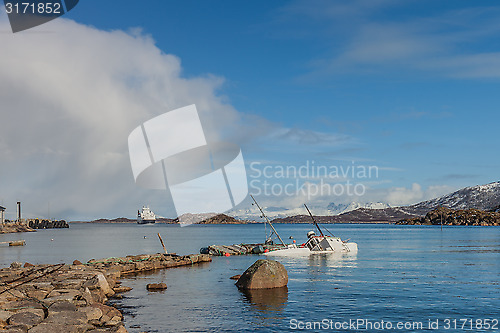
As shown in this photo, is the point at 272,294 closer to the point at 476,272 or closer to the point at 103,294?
the point at 103,294

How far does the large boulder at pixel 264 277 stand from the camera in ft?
115

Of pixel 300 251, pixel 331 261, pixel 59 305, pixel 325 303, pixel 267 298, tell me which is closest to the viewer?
pixel 59 305

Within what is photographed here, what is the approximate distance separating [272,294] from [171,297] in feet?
24.4

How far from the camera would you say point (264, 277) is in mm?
35281

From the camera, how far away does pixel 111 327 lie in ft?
71.9

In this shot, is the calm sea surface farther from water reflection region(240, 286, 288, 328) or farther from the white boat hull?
the white boat hull

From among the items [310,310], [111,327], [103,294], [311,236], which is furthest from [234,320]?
[311,236]

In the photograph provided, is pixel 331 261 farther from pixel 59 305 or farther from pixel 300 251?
pixel 59 305

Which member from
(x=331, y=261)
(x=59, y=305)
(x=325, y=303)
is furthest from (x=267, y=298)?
(x=331, y=261)

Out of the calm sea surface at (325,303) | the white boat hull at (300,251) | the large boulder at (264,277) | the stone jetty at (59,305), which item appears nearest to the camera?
the stone jetty at (59,305)

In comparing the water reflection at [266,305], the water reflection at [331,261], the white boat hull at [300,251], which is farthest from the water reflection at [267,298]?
the white boat hull at [300,251]

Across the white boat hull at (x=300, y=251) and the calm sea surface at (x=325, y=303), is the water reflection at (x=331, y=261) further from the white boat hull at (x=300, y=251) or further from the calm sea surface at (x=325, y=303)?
the calm sea surface at (x=325, y=303)

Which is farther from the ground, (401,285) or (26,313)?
(26,313)

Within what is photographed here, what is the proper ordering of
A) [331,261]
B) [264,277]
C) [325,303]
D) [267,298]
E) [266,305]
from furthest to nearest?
[331,261] < [264,277] < [267,298] < [325,303] < [266,305]
